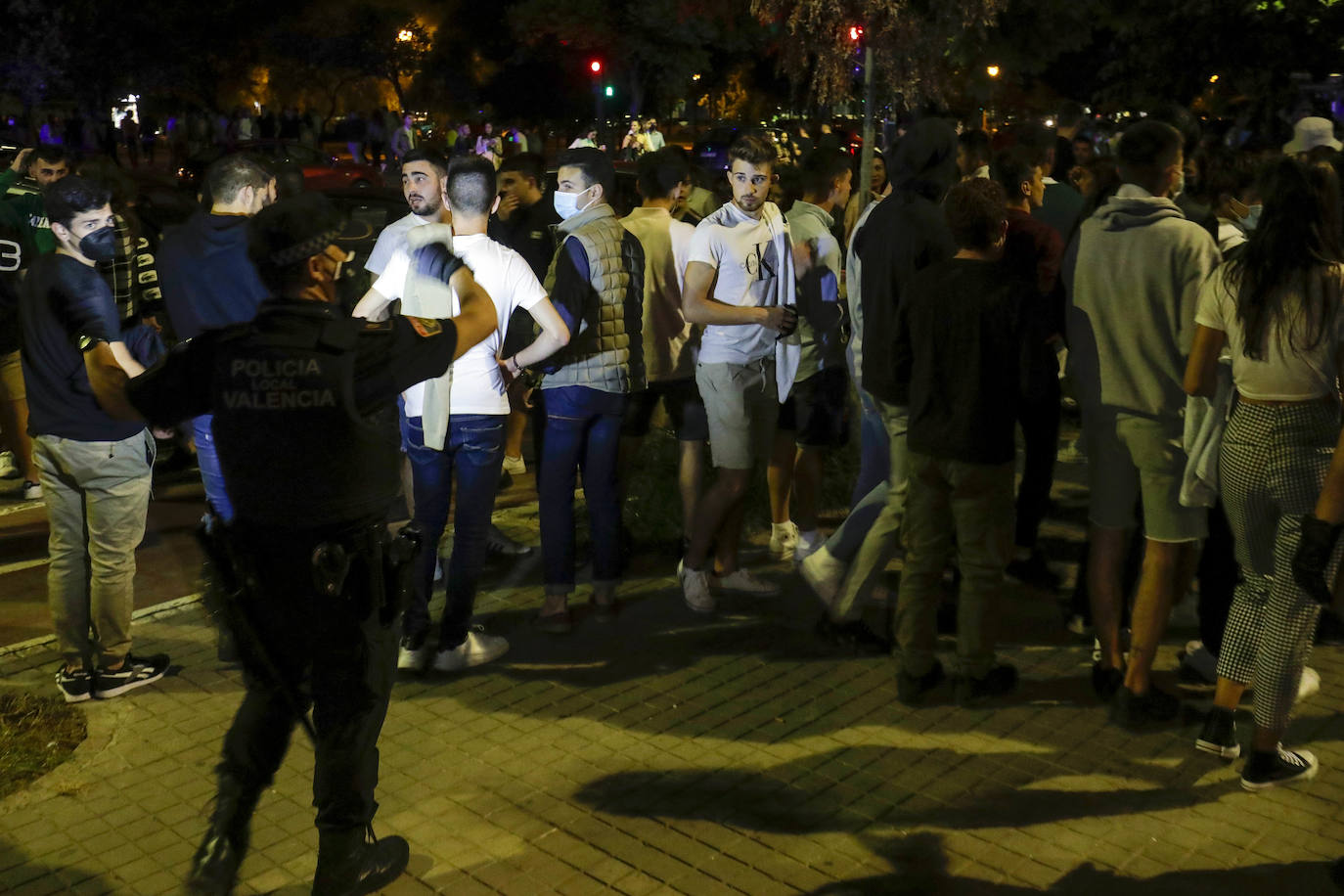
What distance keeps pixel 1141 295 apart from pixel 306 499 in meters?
3.13

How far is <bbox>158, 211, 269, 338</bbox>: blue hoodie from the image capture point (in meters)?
5.37

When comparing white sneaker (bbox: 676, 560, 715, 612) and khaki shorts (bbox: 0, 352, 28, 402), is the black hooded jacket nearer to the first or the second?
white sneaker (bbox: 676, 560, 715, 612)

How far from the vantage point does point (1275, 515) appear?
183 inches

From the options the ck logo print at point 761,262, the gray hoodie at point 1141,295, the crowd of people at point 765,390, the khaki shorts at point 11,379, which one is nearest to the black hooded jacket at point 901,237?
the crowd of people at point 765,390

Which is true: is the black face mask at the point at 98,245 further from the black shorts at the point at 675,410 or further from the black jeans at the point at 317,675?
the black shorts at the point at 675,410

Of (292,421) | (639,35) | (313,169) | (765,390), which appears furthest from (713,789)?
(639,35)

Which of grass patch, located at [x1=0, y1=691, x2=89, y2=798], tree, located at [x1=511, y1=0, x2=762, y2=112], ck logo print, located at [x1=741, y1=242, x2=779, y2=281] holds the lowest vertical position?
grass patch, located at [x1=0, y1=691, x2=89, y2=798]

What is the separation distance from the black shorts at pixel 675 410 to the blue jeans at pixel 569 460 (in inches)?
21.6

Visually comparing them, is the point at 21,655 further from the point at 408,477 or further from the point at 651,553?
the point at 651,553

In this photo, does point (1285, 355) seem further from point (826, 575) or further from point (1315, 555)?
point (826, 575)

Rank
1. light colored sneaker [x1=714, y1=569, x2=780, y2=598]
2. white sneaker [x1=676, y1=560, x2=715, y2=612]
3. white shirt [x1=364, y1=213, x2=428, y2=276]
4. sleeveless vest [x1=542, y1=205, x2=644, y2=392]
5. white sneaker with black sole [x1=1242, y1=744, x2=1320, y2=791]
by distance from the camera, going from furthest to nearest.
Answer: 1. light colored sneaker [x1=714, y1=569, x2=780, y2=598]
2. white sneaker [x1=676, y1=560, x2=715, y2=612]
3. sleeveless vest [x1=542, y1=205, x2=644, y2=392]
4. white shirt [x1=364, y1=213, x2=428, y2=276]
5. white sneaker with black sole [x1=1242, y1=744, x2=1320, y2=791]

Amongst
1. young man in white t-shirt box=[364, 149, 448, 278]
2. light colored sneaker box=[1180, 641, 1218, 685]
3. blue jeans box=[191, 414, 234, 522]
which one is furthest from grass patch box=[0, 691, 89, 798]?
light colored sneaker box=[1180, 641, 1218, 685]

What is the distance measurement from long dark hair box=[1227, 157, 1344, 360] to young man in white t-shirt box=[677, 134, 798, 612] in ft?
7.28

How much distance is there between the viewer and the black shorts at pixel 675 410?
6816 millimetres
